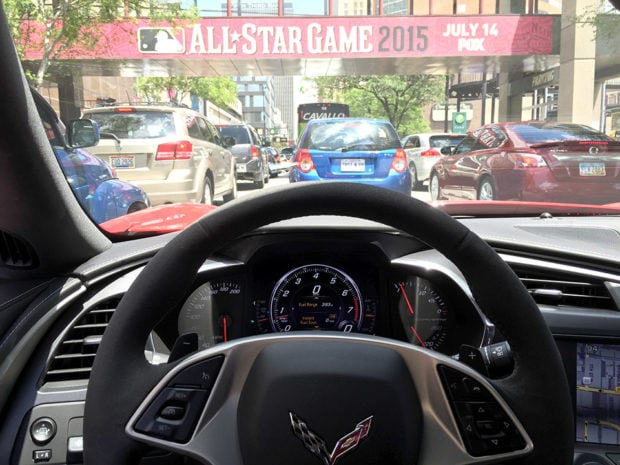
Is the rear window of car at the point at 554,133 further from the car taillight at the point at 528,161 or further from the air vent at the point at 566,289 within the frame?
the air vent at the point at 566,289

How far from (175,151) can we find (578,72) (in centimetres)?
443

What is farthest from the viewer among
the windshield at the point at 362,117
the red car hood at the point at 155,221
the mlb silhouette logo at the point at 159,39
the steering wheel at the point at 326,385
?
the mlb silhouette logo at the point at 159,39

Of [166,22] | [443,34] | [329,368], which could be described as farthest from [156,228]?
[443,34]

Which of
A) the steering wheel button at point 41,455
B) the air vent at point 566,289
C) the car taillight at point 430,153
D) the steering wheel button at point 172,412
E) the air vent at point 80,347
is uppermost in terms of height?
the car taillight at point 430,153

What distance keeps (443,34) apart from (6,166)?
9908 mm

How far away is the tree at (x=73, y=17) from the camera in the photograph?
464 centimetres

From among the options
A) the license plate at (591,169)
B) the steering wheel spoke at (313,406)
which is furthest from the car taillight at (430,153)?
the steering wheel spoke at (313,406)

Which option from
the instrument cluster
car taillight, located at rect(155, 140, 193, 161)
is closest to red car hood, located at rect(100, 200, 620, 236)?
the instrument cluster

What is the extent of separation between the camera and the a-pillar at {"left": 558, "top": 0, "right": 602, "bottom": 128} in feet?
16.2

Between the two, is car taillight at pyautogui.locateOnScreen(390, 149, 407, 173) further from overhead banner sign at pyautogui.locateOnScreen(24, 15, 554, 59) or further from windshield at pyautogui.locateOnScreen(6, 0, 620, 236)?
overhead banner sign at pyautogui.locateOnScreen(24, 15, 554, 59)

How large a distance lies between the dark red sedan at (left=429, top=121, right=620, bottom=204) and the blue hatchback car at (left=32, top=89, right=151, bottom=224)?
8.00 feet

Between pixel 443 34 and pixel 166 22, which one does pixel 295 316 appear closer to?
pixel 166 22

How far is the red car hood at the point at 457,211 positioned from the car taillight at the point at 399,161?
138 inches

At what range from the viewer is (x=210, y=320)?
2199 mm
